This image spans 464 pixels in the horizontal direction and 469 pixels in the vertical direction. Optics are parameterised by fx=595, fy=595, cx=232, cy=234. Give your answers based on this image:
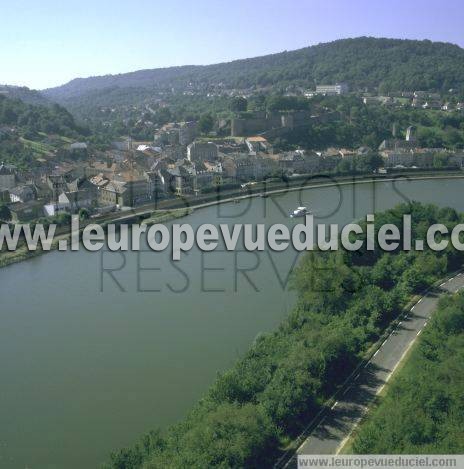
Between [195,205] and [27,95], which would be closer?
[195,205]

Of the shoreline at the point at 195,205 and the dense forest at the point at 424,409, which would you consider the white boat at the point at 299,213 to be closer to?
the shoreline at the point at 195,205

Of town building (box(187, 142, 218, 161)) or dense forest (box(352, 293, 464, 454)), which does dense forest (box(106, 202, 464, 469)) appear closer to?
dense forest (box(352, 293, 464, 454))

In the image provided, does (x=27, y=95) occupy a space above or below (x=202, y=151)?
above

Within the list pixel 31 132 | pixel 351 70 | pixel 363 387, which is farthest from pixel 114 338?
pixel 351 70

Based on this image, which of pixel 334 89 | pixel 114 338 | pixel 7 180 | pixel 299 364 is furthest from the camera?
pixel 334 89

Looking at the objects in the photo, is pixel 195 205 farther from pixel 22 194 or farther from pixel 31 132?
pixel 31 132

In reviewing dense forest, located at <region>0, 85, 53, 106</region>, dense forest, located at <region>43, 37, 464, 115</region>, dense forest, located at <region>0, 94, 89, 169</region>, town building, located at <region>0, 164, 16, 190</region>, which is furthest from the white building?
town building, located at <region>0, 164, 16, 190</region>
